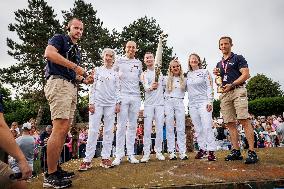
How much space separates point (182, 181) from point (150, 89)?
314 centimetres

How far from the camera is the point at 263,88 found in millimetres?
72375

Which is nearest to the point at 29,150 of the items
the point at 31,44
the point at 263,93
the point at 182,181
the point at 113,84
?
the point at 113,84

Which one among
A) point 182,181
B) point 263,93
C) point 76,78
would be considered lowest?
point 182,181

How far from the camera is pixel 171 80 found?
289 inches

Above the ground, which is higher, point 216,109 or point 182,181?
point 216,109

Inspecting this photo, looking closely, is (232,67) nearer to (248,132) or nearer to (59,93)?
(248,132)

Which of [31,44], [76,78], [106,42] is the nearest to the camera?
[76,78]

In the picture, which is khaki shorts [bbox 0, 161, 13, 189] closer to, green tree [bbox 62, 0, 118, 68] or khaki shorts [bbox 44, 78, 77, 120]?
khaki shorts [bbox 44, 78, 77, 120]

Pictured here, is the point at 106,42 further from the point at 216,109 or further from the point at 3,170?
the point at 3,170

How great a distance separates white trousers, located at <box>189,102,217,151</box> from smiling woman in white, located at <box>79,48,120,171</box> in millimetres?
1828

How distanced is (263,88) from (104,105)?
7249 cm

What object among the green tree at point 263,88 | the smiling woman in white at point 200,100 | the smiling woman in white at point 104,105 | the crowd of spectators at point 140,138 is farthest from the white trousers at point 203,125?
the green tree at point 263,88

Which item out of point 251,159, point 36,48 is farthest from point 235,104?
point 36,48

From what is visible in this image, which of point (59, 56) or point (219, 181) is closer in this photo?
point (219, 181)
